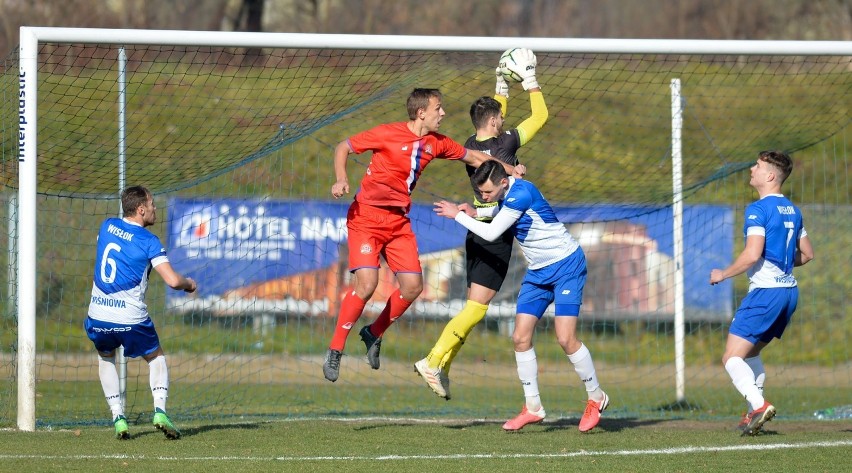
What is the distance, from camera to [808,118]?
11773 mm

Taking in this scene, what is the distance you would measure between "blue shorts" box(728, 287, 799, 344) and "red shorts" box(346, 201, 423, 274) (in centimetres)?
259

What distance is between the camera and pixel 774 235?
789cm

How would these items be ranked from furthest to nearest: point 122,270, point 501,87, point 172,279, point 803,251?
point 501,87 < point 803,251 < point 122,270 < point 172,279

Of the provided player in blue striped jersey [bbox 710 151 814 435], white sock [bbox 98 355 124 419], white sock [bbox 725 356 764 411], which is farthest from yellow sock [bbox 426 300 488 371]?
white sock [bbox 98 355 124 419]

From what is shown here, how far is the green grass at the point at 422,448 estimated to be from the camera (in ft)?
21.7

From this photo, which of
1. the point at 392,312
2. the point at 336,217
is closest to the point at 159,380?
the point at 392,312

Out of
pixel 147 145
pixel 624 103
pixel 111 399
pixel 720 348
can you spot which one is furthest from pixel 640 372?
pixel 111 399

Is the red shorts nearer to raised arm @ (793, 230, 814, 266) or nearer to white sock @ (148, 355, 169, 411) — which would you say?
white sock @ (148, 355, 169, 411)

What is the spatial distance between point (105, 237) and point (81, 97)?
3.70 metres

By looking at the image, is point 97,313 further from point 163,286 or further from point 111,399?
point 163,286

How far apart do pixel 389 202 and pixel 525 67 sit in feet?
5.26

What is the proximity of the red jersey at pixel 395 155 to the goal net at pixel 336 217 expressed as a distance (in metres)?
0.96

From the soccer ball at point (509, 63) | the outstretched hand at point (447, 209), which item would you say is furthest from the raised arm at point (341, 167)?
the soccer ball at point (509, 63)

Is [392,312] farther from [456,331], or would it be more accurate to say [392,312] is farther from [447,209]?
[447,209]
